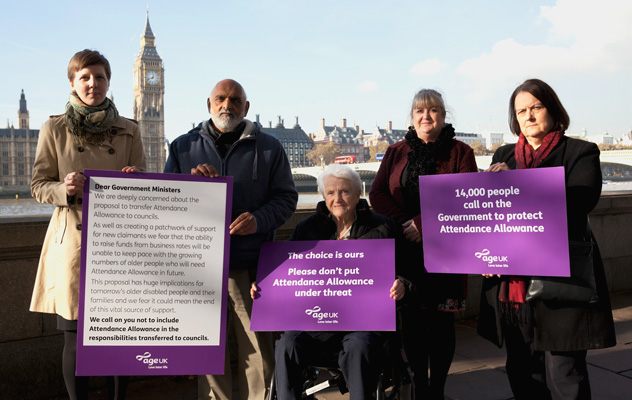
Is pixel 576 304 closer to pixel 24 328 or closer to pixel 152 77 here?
pixel 24 328

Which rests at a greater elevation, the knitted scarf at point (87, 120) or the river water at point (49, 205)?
the river water at point (49, 205)

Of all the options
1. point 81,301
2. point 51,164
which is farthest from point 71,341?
point 51,164

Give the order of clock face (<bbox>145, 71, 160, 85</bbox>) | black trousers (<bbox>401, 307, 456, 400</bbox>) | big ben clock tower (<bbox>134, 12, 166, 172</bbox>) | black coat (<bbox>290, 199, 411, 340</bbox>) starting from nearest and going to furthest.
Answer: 1. black coat (<bbox>290, 199, 411, 340</bbox>)
2. black trousers (<bbox>401, 307, 456, 400</bbox>)
3. big ben clock tower (<bbox>134, 12, 166, 172</bbox>)
4. clock face (<bbox>145, 71, 160, 85</bbox>)

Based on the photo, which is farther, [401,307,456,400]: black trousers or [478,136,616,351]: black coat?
[401,307,456,400]: black trousers

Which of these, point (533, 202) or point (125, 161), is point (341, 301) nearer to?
point (533, 202)

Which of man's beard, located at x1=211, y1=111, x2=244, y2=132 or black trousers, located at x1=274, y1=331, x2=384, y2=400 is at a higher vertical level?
man's beard, located at x1=211, y1=111, x2=244, y2=132

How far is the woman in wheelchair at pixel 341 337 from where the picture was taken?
2.28 meters

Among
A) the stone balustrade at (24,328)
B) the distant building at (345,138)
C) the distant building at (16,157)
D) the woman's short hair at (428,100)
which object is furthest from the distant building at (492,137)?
the stone balustrade at (24,328)

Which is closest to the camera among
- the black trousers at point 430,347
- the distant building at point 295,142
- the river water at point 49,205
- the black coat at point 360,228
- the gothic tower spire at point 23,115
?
the black coat at point 360,228

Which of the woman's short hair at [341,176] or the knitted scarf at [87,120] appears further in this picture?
the woman's short hair at [341,176]

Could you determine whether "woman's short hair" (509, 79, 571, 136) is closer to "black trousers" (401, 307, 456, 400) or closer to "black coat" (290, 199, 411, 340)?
"black coat" (290, 199, 411, 340)

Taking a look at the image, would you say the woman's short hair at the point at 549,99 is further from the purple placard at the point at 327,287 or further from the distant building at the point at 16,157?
the distant building at the point at 16,157

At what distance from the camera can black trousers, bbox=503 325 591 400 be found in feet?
7.52

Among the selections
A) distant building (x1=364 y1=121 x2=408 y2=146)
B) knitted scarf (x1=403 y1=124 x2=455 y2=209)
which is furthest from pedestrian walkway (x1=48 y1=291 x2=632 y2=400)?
distant building (x1=364 y1=121 x2=408 y2=146)
